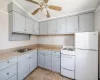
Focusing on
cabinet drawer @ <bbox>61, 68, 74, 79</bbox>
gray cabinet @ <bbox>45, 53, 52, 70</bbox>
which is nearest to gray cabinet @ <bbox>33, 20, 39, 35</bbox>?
gray cabinet @ <bbox>45, 53, 52, 70</bbox>

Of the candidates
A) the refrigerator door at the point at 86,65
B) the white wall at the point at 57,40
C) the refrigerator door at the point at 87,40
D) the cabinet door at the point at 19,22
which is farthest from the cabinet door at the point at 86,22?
the cabinet door at the point at 19,22

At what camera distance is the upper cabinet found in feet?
6.22

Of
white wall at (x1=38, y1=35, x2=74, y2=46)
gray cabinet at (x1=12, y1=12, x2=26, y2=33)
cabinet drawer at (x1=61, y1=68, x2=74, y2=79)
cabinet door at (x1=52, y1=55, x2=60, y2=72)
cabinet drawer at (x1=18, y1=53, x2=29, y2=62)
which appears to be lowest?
cabinet drawer at (x1=61, y1=68, x2=74, y2=79)

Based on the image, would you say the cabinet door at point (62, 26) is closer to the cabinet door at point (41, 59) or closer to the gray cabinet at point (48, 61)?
the gray cabinet at point (48, 61)

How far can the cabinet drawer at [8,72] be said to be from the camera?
1.32 metres

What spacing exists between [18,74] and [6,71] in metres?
0.40

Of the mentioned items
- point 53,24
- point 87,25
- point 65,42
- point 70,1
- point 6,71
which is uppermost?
point 70,1

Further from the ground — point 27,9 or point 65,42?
Result: point 27,9

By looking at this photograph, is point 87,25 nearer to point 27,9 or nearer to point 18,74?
point 27,9

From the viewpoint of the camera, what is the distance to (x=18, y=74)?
67.1 inches

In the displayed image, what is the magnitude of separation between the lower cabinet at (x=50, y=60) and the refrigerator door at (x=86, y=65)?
2.31 ft

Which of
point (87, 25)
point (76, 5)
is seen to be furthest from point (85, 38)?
point (76, 5)

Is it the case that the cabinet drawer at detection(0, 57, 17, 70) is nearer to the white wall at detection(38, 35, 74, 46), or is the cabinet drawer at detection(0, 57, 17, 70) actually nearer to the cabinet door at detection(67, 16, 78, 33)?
the white wall at detection(38, 35, 74, 46)

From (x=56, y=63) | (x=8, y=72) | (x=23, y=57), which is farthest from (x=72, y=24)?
(x=8, y=72)
